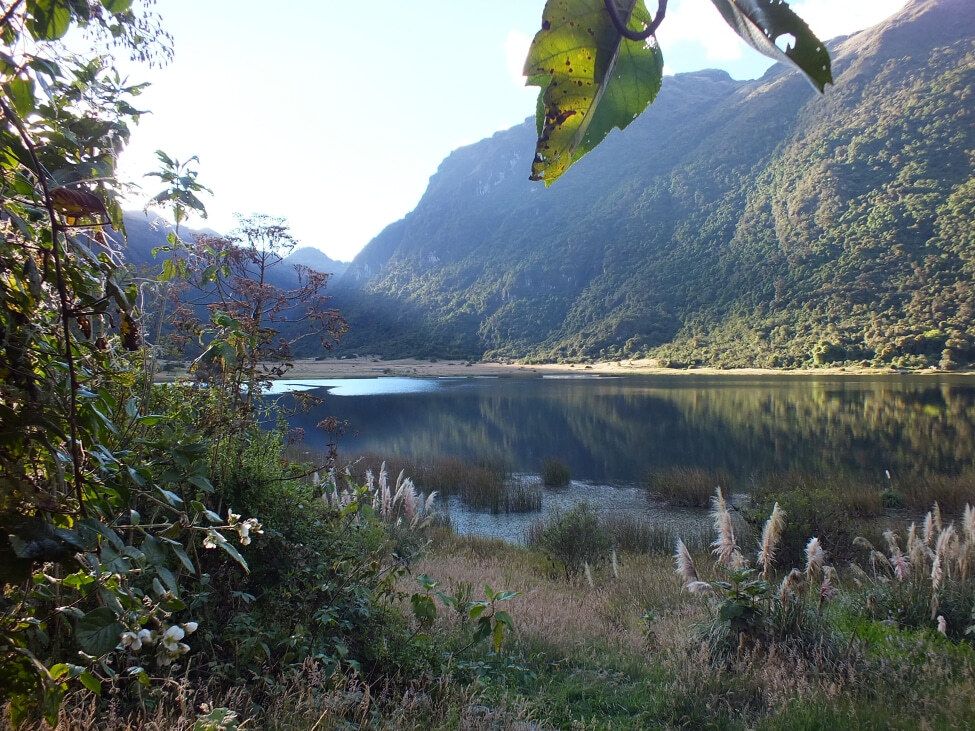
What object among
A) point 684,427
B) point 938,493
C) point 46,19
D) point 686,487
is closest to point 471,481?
point 686,487

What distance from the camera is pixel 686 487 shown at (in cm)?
1540

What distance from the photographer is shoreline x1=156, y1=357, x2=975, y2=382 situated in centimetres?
5891

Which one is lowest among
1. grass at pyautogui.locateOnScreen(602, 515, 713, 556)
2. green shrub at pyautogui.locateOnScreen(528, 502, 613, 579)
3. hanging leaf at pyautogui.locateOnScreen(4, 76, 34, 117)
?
grass at pyautogui.locateOnScreen(602, 515, 713, 556)

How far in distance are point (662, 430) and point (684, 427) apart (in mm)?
1245

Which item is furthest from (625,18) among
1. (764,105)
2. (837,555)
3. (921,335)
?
(764,105)

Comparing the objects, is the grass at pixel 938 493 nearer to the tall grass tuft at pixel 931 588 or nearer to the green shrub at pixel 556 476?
the green shrub at pixel 556 476

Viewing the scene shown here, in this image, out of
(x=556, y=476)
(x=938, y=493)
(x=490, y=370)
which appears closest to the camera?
(x=938, y=493)

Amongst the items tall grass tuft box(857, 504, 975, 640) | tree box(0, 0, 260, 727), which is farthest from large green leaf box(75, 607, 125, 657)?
tall grass tuft box(857, 504, 975, 640)

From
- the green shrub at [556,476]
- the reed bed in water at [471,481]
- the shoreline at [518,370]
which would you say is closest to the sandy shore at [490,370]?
the shoreline at [518,370]

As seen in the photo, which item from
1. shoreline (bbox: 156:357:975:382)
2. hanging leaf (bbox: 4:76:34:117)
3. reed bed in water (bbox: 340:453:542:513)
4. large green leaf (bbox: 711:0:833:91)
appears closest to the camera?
large green leaf (bbox: 711:0:833:91)

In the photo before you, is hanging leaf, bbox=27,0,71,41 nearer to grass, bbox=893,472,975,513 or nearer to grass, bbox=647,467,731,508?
grass, bbox=647,467,731,508

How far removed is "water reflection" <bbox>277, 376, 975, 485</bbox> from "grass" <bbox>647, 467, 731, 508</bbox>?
1527mm

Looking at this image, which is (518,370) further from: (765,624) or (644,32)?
(644,32)

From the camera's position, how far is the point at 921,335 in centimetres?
5738
